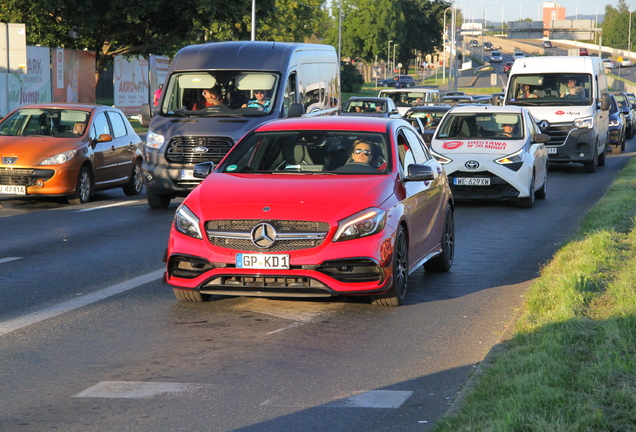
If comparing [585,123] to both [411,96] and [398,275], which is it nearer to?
[411,96]

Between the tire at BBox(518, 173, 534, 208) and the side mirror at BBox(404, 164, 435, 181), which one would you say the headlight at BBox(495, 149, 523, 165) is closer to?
the tire at BBox(518, 173, 534, 208)

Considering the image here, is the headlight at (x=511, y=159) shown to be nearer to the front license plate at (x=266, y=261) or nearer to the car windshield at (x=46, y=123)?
the car windshield at (x=46, y=123)

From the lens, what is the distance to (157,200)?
52.6ft

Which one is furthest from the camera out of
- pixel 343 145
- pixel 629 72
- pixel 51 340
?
pixel 629 72

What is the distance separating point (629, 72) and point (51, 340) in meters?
153

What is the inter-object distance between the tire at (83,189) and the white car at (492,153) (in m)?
5.74

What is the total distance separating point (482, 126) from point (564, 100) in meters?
6.73

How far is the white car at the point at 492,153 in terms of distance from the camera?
53.5 ft

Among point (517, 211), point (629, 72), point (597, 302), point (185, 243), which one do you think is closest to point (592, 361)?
point (597, 302)

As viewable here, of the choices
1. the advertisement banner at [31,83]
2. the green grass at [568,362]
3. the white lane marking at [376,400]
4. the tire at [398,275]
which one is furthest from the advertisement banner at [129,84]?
the white lane marking at [376,400]

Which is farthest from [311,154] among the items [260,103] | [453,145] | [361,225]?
[453,145]

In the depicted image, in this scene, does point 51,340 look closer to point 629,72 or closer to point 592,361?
point 592,361

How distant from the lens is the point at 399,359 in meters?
6.48

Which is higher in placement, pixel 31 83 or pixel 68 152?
pixel 31 83
